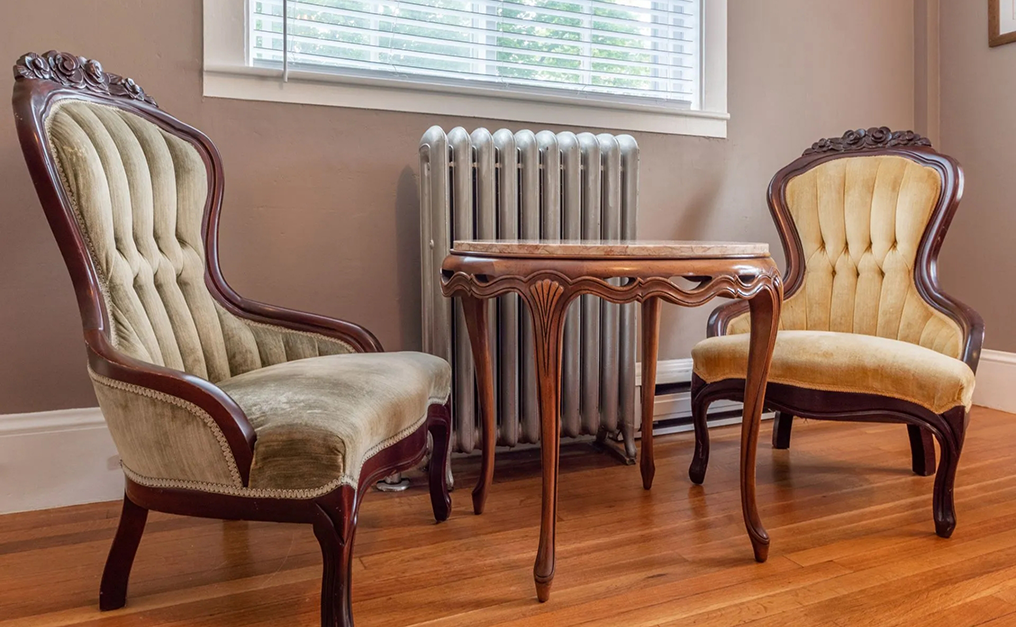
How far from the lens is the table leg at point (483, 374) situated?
1.68 meters

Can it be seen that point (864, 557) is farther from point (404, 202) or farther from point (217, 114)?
point (217, 114)

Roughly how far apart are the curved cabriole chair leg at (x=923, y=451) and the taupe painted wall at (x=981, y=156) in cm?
117

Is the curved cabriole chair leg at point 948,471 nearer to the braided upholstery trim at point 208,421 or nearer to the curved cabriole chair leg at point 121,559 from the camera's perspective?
the braided upholstery trim at point 208,421

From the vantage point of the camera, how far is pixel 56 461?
75.2 inches

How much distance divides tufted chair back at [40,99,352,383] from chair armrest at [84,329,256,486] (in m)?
0.11

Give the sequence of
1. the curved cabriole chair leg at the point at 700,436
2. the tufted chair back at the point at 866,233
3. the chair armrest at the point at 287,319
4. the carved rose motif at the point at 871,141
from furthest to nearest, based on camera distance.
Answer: the carved rose motif at the point at 871,141, the tufted chair back at the point at 866,233, the curved cabriole chair leg at the point at 700,436, the chair armrest at the point at 287,319

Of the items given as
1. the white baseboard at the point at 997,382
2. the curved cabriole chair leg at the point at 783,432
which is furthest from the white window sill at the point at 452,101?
the white baseboard at the point at 997,382

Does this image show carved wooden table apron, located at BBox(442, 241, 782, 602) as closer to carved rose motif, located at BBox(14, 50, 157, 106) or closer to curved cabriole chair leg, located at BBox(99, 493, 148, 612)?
curved cabriole chair leg, located at BBox(99, 493, 148, 612)

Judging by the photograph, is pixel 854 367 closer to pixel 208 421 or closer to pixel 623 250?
pixel 623 250

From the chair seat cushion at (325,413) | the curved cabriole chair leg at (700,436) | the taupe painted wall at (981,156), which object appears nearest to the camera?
the chair seat cushion at (325,413)

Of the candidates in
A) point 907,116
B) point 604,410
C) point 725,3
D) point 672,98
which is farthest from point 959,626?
point 907,116

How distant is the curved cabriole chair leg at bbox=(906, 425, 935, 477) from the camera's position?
208 cm

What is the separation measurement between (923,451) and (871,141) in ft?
3.25

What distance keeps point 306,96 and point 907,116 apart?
2.55 metres
